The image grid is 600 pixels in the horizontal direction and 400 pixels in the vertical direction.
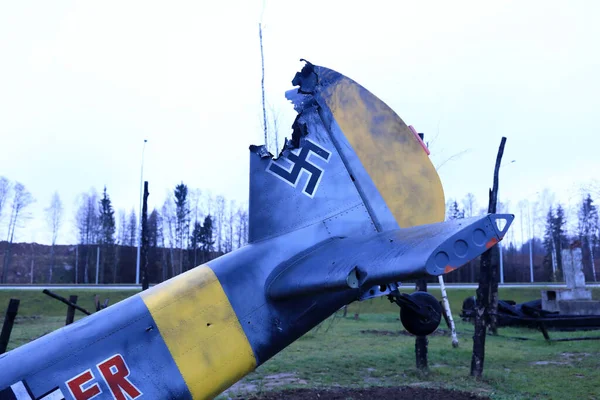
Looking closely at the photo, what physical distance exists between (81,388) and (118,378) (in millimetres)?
211

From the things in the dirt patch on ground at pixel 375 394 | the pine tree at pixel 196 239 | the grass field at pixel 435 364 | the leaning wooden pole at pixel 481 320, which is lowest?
the grass field at pixel 435 364

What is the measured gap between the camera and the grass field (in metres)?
9.48

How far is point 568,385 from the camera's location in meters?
9.66

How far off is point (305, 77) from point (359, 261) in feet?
6.37

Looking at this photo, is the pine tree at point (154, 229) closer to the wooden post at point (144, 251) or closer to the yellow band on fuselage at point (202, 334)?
the wooden post at point (144, 251)

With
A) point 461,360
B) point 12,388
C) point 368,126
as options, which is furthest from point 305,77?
point 461,360

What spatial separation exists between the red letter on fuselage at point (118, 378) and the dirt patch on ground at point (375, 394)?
219 inches

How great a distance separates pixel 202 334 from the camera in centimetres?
345

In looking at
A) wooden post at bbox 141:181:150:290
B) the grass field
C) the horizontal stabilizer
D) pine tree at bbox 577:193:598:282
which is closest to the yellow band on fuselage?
the horizontal stabilizer

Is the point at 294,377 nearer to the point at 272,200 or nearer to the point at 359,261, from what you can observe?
the point at 272,200

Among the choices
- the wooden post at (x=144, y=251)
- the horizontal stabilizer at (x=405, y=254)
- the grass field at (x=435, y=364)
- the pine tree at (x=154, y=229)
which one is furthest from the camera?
the pine tree at (x=154, y=229)

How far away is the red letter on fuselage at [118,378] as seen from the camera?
316 centimetres

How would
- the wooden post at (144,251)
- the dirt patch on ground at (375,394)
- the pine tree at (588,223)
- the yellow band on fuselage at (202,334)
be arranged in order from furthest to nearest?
the pine tree at (588,223)
the wooden post at (144,251)
the dirt patch on ground at (375,394)
the yellow band on fuselage at (202,334)

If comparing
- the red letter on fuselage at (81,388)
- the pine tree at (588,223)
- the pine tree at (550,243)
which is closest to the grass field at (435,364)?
the red letter on fuselage at (81,388)
